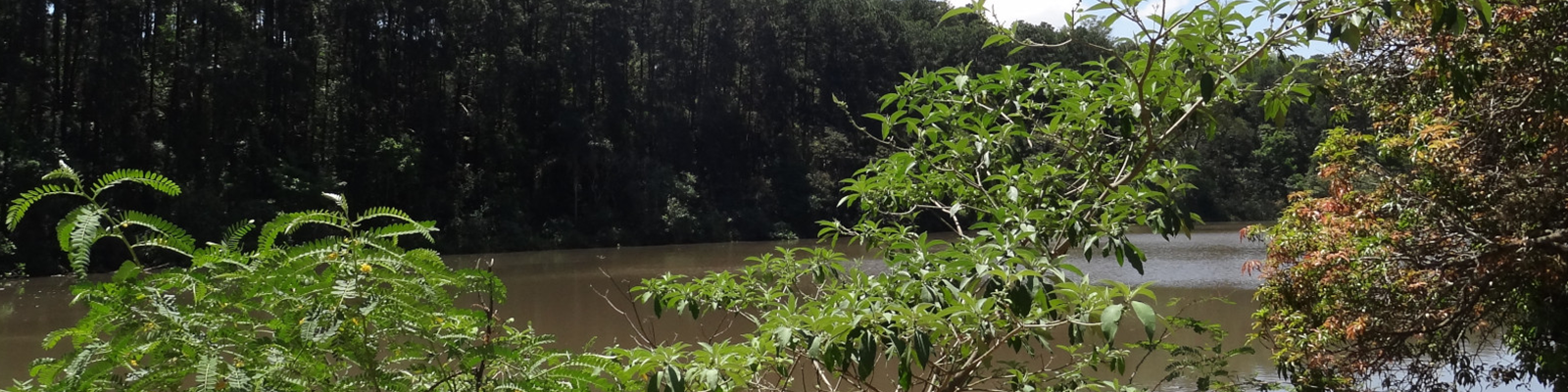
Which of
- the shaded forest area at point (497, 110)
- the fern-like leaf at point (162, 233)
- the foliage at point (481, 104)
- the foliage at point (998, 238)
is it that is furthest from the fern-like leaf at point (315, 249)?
the foliage at point (481, 104)

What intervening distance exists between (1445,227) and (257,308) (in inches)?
147

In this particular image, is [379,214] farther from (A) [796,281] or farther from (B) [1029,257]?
(A) [796,281]

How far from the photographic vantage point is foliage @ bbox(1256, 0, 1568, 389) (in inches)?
132

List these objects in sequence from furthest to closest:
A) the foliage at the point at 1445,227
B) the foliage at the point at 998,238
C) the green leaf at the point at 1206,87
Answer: the foliage at the point at 1445,227
the green leaf at the point at 1206,87
the foliage at the point at 998,238

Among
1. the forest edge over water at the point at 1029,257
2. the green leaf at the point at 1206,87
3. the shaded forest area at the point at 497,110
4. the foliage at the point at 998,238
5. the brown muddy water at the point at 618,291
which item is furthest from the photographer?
the shaded forest area at the point at 497,110

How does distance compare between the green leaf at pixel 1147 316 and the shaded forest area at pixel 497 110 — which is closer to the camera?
the green leaf at pixel 1147 316

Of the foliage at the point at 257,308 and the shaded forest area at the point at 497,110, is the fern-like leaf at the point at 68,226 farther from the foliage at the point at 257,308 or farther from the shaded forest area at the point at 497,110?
the shaded forest area at the point at 497,110

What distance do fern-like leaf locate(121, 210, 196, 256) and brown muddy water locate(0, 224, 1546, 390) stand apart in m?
1.57

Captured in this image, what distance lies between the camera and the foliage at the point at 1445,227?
11.0 feet

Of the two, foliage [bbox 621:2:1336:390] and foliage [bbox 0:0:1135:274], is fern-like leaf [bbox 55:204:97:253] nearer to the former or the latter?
foliage [bbox 621:2:1336:390]

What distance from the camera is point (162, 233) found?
1.22 metres

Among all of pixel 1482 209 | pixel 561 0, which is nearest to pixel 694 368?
pixel 1482 209

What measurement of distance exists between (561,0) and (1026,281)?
23.2 meters

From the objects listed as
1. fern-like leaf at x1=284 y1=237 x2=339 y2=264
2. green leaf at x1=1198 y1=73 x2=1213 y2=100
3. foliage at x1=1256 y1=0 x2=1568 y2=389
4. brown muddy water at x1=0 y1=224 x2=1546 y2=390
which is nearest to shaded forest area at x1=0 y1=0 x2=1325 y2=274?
brown muddy water at x1=0 y1=224 x2=1546 y2=390
